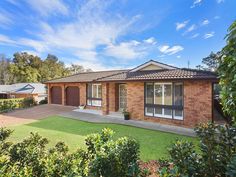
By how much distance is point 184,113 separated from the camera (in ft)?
37.4

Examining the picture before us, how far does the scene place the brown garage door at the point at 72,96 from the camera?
21688mm

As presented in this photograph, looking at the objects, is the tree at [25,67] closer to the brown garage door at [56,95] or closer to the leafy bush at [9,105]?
the leafy bush at [9,105]

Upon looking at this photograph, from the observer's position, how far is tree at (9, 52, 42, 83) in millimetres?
49441

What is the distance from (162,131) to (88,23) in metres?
11.9

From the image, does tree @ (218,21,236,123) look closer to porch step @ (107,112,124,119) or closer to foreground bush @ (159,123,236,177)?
foreground bush @ (159,123,236,177)

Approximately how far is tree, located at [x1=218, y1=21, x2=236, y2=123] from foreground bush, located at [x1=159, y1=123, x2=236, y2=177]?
443mm

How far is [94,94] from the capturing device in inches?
768

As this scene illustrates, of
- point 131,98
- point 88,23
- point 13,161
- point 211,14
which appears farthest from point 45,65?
point 13,161

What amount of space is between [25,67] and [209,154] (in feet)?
185

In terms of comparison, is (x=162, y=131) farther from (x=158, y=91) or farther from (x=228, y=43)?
(x=228, y=43)

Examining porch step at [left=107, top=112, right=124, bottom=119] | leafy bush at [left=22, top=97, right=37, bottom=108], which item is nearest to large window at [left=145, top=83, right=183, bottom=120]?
porch step at [left=107, top=112, right=124, bottom=119]

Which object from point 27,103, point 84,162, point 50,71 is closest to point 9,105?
point 27,103

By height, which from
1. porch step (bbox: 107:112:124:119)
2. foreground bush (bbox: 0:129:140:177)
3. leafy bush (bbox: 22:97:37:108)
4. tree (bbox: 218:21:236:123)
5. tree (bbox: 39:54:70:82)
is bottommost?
porch step (bbox: 107:112:124:119)

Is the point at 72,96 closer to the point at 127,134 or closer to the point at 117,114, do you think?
the point at 117,114
